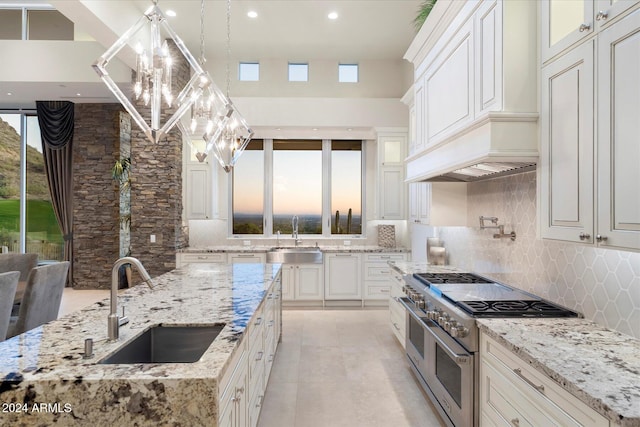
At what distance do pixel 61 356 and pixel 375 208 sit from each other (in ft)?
16.1

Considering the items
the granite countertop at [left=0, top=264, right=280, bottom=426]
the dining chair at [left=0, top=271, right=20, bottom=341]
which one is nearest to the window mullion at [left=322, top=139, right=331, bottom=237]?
the dining chair at [left=0, top=271, right=20, bottom=341]

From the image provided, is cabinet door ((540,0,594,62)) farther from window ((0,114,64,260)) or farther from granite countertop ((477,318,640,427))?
window ((0,114,64,260))

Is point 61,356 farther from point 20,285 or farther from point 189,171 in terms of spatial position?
point 189,171

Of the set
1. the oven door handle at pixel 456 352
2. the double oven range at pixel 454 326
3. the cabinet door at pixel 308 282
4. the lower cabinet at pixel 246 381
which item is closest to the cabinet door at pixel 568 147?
the double oven range at pixel 454 326

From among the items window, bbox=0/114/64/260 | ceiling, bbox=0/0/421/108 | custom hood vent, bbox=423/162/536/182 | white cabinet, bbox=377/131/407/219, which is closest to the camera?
custom hood vent, bbox=423/162/536/182

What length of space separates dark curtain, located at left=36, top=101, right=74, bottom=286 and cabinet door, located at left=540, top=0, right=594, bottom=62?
757 centimetres

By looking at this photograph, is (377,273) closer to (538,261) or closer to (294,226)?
(294,226)

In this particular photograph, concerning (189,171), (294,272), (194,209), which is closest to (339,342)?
(294,272)

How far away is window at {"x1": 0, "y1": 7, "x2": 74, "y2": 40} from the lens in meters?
5.38

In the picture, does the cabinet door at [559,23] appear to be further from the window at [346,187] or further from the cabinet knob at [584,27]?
the window at [346,187]

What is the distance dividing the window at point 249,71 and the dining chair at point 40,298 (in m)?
3.84

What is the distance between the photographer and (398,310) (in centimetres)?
397

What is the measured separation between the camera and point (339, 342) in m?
4.26

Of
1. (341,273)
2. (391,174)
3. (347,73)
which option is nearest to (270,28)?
(347,73)
